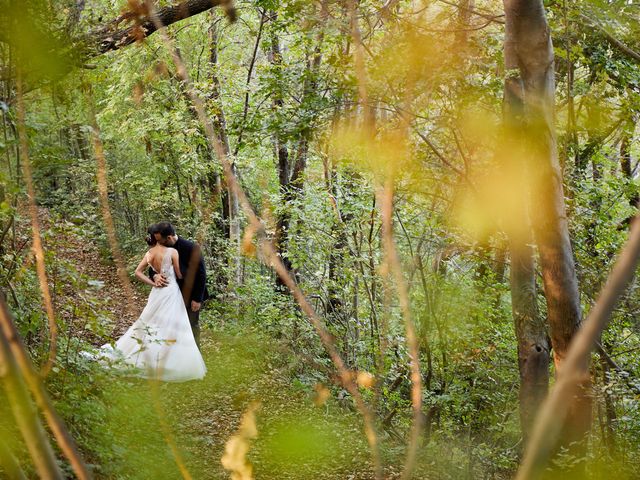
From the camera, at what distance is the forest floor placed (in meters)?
5.09

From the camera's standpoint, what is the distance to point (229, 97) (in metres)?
12.9

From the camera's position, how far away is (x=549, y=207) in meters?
6.05

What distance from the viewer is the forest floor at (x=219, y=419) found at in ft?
16.7

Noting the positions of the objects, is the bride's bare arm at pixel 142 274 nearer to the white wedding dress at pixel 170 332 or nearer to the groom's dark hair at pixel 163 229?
the white wedding dress at pixel 170 332

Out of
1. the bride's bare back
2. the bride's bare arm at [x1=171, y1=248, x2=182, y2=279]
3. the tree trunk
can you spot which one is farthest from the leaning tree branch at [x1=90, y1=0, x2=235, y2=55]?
the tree trunk

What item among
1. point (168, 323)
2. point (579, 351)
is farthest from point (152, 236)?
point (579, 351)

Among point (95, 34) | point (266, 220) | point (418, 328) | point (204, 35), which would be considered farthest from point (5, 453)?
point (204, 35)

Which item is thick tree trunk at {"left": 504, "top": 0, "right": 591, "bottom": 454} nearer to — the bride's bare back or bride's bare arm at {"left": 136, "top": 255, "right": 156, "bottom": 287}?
the bride's bare back

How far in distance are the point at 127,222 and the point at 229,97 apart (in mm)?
6416

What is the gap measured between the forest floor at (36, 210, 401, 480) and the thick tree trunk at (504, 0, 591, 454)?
2.48m

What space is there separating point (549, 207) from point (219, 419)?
4.59 meters

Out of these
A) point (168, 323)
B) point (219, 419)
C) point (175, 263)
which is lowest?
point (219, 419)

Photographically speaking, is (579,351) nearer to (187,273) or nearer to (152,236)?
(152,236)

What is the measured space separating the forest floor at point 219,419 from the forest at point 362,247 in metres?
0.04
